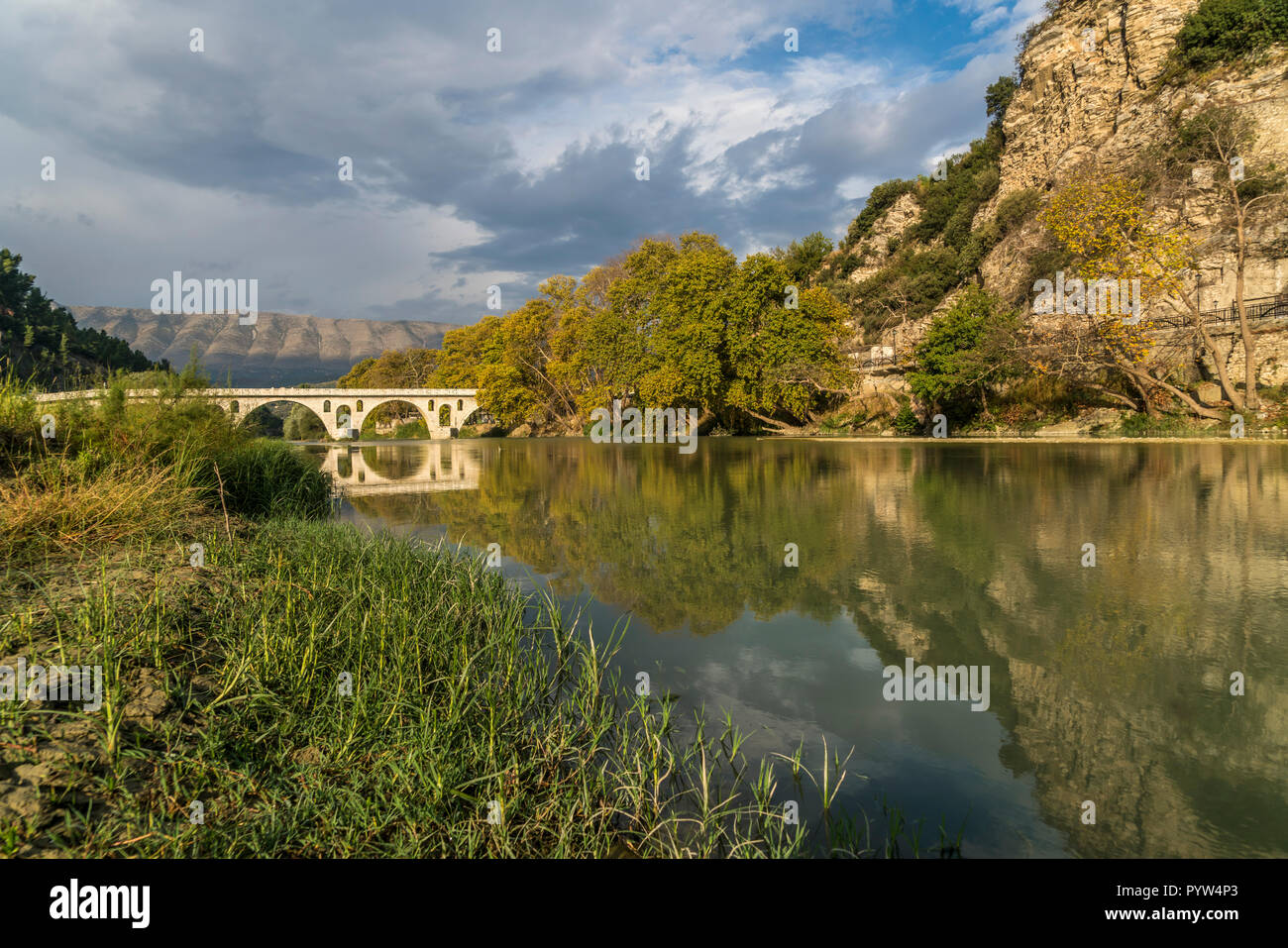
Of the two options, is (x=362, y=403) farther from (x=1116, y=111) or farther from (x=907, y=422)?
(x=1116, y=111)

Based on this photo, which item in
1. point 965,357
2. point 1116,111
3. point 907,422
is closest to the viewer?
point 965,357

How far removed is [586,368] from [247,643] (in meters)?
61.7

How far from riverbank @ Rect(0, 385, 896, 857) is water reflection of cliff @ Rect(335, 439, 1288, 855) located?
1771 mm

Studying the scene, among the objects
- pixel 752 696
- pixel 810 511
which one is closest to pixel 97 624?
pixel 752 696

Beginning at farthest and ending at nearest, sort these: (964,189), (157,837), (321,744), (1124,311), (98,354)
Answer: (98,354) < (964,189) < (1124,311) < (321,744) < (157,837)

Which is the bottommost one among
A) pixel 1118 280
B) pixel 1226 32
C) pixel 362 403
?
pixel 362 403

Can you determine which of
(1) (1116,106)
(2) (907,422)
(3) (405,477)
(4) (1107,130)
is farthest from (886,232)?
(3) (405,477)

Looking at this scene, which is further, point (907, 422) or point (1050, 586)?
point (907, 422)

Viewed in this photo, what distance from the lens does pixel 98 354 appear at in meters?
96.9

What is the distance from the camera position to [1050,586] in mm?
7902

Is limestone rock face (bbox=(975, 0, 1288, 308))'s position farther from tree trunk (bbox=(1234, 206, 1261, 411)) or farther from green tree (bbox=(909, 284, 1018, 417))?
green tree (bbox=(909, 284, 1018, 417))

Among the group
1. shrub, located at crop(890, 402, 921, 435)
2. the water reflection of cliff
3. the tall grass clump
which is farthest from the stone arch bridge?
the tall grass clump

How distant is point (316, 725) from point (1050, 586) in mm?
7826
